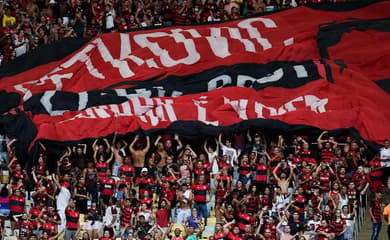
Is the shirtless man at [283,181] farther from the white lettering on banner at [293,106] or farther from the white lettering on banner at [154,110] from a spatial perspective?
the white lettering on banner at [154,110]

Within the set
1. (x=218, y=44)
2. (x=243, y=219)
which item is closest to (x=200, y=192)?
(x=243, y=219)

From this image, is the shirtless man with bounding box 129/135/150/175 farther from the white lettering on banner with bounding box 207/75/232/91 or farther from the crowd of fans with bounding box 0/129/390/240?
the white lettering on banner with bounding box 207/75/232/91

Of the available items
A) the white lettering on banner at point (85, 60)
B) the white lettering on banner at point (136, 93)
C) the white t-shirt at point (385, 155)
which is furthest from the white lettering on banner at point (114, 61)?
the white t-shirt at point (385, 155)

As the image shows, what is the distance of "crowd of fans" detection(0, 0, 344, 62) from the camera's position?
3278 cm

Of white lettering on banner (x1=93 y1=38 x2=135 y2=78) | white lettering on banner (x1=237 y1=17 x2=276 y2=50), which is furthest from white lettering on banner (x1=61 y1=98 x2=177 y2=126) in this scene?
white lettering on banner (x1=237 y1=17 x2=276 y2=50)

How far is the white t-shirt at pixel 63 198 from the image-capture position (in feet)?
87.0

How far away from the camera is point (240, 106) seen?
28.3m

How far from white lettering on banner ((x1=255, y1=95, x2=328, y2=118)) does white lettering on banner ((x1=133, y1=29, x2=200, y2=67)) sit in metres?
3.21

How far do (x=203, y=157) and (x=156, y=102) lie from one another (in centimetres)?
252

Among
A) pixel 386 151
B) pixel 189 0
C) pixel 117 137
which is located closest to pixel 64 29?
pixel 189 0

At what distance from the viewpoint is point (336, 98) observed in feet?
92.2

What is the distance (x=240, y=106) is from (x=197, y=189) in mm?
2905

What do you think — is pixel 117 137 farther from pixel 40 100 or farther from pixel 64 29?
pixel 64 29

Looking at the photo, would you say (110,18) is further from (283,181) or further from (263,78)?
(283,181)
